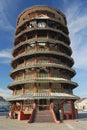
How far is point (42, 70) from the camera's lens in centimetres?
3366

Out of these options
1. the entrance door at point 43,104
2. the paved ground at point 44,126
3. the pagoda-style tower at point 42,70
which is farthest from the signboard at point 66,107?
the paved ground at point 44,126

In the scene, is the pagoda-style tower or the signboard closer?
the pagoda-style tower

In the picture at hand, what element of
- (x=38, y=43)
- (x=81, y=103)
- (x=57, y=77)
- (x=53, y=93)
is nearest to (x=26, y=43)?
(x=38, y=43)

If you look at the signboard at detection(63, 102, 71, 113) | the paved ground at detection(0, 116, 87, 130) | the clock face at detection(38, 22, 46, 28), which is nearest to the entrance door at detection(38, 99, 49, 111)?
the signboard at detection(63, 102, 71, 113)

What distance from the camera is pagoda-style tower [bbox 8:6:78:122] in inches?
1225

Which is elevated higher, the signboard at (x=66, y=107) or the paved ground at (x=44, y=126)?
the signboard at (x=66, y=107)

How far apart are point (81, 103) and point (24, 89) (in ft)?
315

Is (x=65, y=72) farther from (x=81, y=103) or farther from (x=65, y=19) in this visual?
(x=81, y=103)

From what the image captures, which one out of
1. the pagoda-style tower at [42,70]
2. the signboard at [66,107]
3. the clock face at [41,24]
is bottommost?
the signboard at [66,107]

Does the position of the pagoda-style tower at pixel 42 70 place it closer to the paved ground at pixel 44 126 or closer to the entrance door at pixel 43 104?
the entrance door at pixel 43 104

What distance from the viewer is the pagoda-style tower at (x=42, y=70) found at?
31109mm

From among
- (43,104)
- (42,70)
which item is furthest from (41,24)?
(43,104)

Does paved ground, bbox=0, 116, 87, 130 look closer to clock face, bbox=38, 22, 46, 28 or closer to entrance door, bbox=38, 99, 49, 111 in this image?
entrance door, bbox=38, 99, 49, 111

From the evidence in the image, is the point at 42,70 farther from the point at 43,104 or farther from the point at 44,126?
the point at 44,126
